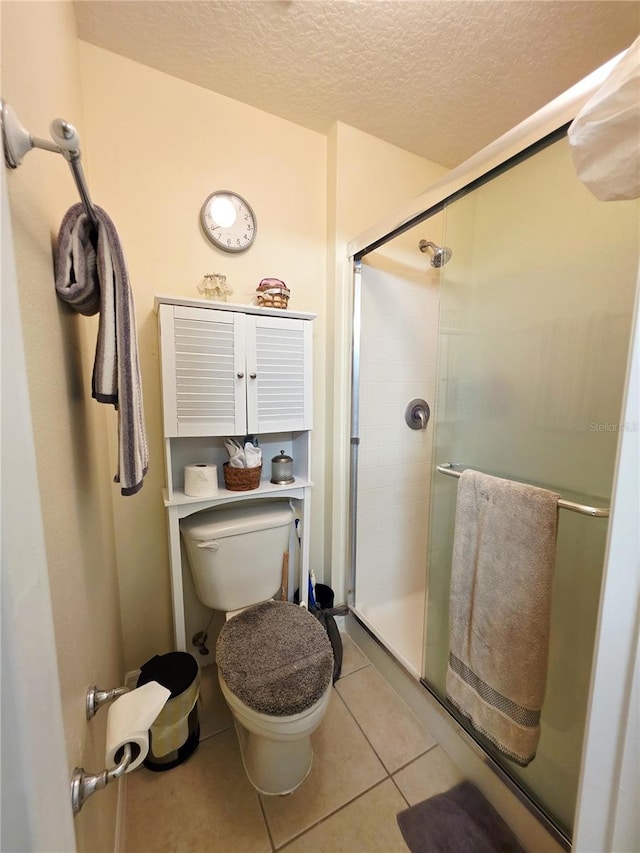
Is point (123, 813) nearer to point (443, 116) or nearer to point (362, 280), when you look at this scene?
point (362, 280)

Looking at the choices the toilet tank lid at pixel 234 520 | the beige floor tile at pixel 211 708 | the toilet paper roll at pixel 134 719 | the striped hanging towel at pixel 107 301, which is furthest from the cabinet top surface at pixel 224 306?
the beige floor tile at pixel 211 708

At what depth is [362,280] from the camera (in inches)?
60.5

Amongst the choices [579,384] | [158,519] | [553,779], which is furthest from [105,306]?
[553,779]

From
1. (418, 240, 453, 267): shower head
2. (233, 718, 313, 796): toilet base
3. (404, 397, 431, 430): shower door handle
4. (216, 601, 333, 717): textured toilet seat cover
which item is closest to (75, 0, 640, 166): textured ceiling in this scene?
(418, 240, 453, 267): shower head

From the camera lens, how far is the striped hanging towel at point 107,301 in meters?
0.62

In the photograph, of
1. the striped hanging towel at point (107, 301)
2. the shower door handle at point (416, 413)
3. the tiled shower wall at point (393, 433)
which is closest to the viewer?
the striped hanging towel at point (107, 301)

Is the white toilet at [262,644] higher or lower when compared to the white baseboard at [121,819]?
higher

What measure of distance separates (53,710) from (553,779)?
4.09 ft

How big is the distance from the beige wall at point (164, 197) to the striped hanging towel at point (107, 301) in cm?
59

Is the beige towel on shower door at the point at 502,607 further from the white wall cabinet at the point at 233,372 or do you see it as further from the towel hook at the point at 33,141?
the towel hook at the point at 33,141

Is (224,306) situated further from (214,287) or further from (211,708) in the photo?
(211,708)

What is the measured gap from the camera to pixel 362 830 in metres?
0.92

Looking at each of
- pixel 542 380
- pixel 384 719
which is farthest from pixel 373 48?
pixel 384 719

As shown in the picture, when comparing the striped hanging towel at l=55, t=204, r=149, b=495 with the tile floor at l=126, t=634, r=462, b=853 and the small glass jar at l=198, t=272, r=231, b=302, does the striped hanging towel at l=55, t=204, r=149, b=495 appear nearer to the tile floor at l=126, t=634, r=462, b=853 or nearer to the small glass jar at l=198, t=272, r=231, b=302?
the small glass jar at l=198, t=272, r=231, b=302
